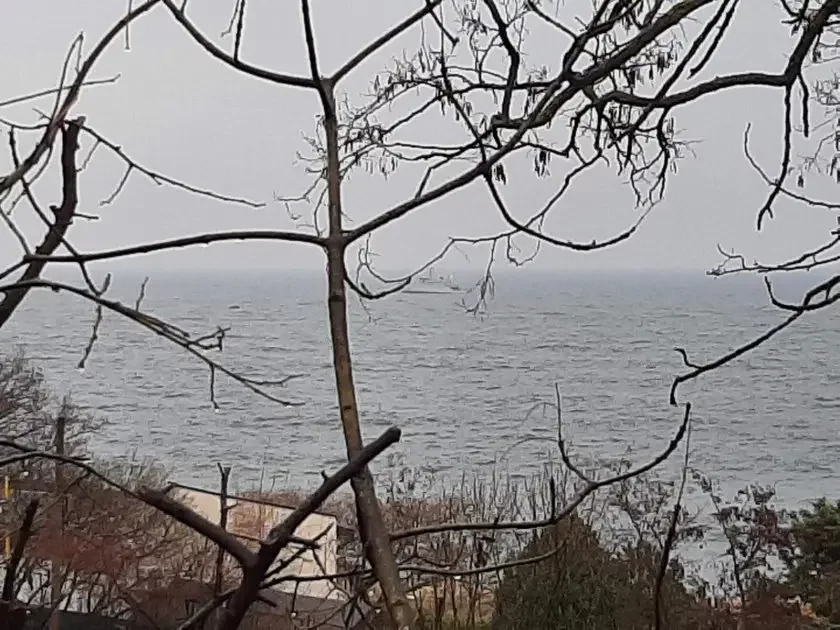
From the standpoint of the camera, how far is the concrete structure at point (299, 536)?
29 cm

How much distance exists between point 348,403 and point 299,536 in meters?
0.07

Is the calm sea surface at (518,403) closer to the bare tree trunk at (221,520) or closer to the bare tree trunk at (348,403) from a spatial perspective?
the bare tree trunk at (221,520)

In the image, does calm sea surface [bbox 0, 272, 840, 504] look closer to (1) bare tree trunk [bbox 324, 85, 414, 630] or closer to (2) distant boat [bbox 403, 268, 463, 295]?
(2) distant boat [bbox 403, 268, 463, 295]

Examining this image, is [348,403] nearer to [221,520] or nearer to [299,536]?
[299,536]

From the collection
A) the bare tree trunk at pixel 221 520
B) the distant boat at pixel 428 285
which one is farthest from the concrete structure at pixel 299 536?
the distant boat at pixel 428 285

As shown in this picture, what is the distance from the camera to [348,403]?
12.7 inches

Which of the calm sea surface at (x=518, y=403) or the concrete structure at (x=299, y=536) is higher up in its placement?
the concrete structure at (x=299, y=536)

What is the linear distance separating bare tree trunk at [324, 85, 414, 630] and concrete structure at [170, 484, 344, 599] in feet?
0.05

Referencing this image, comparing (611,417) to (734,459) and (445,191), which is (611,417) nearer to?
(734,459)

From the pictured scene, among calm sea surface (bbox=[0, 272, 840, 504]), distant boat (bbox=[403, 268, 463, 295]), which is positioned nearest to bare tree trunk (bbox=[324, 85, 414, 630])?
distant boat (bbox=[403, 268, 463, 295])

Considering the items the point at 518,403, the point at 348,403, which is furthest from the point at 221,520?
the point at 518,403

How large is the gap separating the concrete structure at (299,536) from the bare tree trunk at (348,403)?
0.02 metres

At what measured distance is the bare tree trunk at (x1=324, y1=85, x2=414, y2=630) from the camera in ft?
0.92

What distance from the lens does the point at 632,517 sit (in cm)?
378
